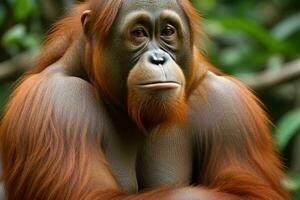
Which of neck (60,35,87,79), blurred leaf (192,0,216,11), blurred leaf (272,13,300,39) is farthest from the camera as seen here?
blurred leaf (192,0,216,11)

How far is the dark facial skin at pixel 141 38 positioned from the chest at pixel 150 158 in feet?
0.92

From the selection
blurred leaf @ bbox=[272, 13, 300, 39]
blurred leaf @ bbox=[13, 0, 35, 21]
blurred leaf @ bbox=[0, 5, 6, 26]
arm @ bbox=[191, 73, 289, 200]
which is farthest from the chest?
blurred leaf @ bbox=[272, 13, 300, 39]

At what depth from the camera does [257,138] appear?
486cm

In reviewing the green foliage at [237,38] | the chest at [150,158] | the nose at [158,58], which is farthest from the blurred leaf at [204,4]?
→ the nose at [158,58]

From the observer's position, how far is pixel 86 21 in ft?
15.1

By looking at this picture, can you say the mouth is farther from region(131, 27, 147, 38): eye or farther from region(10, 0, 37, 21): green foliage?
region(10, 0, 37, 21): green foliage

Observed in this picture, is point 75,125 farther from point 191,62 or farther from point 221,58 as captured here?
point 221,58

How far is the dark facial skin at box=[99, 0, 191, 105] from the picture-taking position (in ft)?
14.6

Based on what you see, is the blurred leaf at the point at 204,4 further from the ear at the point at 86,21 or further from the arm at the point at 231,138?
the ear at the point at 86,21

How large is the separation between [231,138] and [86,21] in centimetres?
95

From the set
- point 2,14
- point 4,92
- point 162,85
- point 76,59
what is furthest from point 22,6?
point 162,85

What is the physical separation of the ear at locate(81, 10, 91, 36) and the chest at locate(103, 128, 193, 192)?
520mm

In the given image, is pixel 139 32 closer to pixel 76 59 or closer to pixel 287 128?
pixel 76 59

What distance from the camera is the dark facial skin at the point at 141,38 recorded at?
4.44 metres
